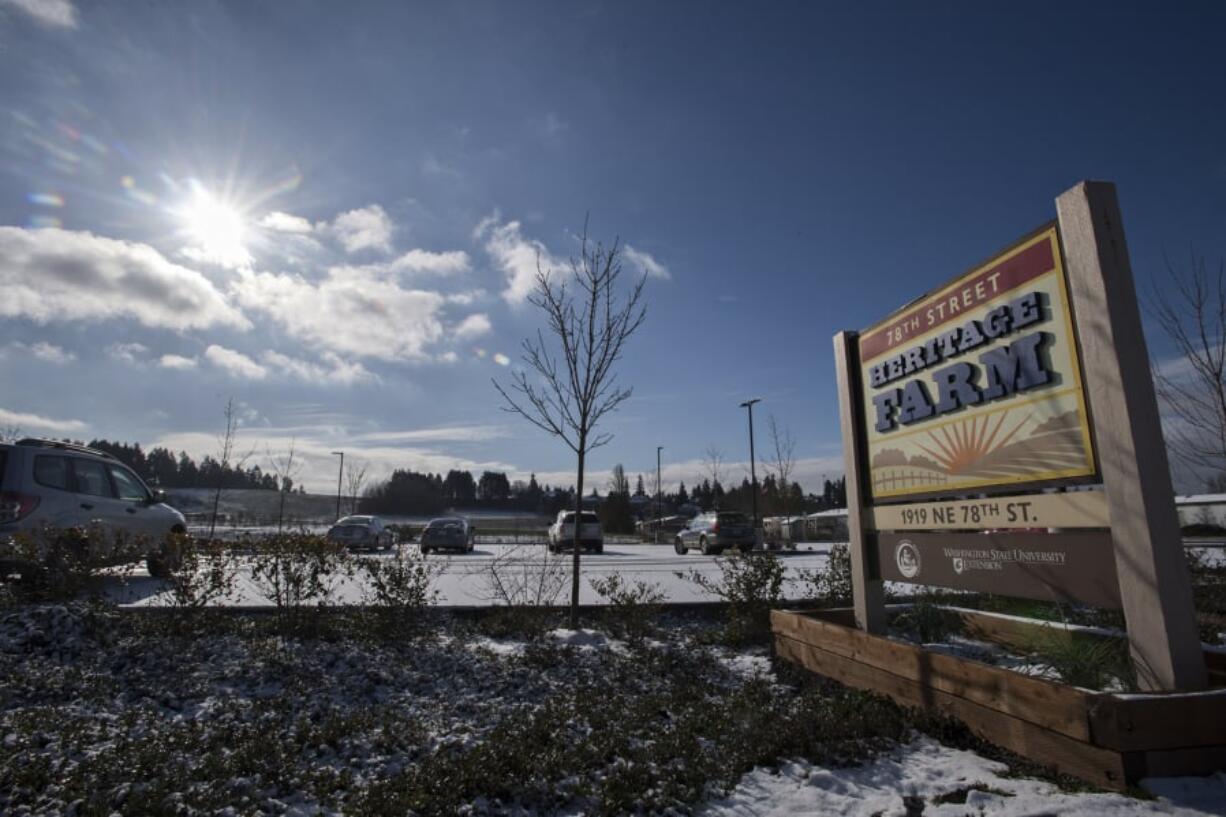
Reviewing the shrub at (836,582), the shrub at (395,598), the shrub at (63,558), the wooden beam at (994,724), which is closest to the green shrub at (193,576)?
the shrub at (63,558)

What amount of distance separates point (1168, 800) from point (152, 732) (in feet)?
17.9

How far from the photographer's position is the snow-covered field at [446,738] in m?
3.18

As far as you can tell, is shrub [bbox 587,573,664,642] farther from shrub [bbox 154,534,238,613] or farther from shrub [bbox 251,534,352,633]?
shrub [bbox 154,534,238,613]

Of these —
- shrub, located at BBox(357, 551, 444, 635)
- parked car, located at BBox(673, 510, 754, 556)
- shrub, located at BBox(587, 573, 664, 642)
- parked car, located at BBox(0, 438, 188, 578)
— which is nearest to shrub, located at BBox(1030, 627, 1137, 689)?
A: shrub, located at BBox(587, 573, 664, 642)

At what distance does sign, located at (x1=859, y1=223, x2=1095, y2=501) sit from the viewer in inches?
152

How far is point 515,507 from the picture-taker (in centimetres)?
11281

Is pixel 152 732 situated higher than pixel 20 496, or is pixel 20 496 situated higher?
pixel 20 496

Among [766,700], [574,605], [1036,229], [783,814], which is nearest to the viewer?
[783,814]

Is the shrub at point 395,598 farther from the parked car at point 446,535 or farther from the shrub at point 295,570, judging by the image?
the parked car at point 446,535

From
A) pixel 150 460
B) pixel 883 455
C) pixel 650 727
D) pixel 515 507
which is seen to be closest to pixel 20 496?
pixel 650 727

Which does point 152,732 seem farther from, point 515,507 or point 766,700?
point 515,507

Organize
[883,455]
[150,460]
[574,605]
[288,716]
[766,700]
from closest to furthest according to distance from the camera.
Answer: [288,716]
[766,700]
[883,455]
[574,605]
[150,460]

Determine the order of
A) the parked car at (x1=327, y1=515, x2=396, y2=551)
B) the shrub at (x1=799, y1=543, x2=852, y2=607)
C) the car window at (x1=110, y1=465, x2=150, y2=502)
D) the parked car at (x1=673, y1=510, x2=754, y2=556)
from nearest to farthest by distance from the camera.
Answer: the shrub at (x1=799, y1=543, x2=852, y2=607), the car window at (x1=110, y1=465, x2=150, y2=502), the parked car at (x1=673, y1=510, x2=754, y2=556), the parked car at (x1=327, y1=515, x2=396, y2=551)

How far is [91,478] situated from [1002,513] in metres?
11.0
